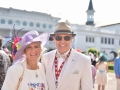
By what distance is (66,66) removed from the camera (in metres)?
2.82

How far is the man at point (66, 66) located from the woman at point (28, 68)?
0.11 m

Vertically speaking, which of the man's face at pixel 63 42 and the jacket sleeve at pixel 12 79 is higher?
the man's face at pixel 63 42

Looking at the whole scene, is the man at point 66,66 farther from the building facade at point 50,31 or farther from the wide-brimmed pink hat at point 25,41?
the building facade at point 50,31

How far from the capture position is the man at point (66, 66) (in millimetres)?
2760

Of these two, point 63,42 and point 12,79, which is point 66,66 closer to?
point 63,42

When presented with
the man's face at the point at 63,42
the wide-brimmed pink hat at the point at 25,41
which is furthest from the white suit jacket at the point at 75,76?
the wide-brimmed pink hat at the point at 25,41

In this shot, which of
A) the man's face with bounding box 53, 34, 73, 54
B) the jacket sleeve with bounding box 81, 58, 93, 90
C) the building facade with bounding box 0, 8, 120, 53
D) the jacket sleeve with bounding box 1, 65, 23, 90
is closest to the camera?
the jacket sleeve with bounding box 1, 65, 23, 90

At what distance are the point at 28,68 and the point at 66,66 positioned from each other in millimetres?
445

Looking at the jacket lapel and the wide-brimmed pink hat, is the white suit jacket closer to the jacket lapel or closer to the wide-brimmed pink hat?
the jacket lapel

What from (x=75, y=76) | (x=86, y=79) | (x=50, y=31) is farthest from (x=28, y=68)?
(x=50, y=31)

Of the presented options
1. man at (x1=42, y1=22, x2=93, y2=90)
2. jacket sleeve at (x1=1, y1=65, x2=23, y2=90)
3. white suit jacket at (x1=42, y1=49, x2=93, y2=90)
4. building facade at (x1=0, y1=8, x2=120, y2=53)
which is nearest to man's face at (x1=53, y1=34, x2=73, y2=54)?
man at (x1=42, y1=22, x2=93, y2=90)

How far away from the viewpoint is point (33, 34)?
2.86 metres

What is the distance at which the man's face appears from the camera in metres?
2.89

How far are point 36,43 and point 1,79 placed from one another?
1732 mm
